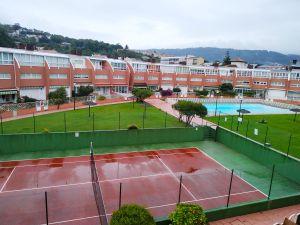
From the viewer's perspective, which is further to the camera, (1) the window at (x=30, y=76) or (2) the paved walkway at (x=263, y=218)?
(1) the window at (x=30, y=76)

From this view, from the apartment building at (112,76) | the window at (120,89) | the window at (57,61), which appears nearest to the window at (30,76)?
the apartment building at (112,76)

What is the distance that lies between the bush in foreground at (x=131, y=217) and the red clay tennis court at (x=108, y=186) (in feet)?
13.2

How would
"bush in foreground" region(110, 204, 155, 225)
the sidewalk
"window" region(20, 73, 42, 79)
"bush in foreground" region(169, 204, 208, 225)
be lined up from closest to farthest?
"bush in foreground" region(110, 204, 155, 225) → "bush in foreground" region(169, 204, 208, 225) → the sidewalk → "window" region(20, 73, 42, 79)

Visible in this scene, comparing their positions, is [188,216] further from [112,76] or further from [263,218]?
[112,76]

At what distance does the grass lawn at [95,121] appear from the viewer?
91.7ft

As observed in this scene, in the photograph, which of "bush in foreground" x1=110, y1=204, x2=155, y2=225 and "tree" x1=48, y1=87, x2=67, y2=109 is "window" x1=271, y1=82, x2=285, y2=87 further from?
"bush in foreground" x1=110, y1=204, x2=155, y2=225

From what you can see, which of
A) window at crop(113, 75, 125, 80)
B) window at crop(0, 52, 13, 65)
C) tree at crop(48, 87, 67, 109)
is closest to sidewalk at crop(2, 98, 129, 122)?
tree at crop(48, 87, 67, 109)

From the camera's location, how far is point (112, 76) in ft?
184

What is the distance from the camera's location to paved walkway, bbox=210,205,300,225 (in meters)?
13.1

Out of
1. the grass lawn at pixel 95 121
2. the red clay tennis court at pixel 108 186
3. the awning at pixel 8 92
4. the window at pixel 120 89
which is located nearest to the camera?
the red clay tennis court at pixel 108 186

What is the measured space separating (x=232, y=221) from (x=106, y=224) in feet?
19.0

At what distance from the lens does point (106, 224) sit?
12422 millimetres

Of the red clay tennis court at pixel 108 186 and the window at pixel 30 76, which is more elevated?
the window at pixel 30 76

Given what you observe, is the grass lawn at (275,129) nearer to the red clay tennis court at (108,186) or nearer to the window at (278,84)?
the red clay tennis court at (108,186)
